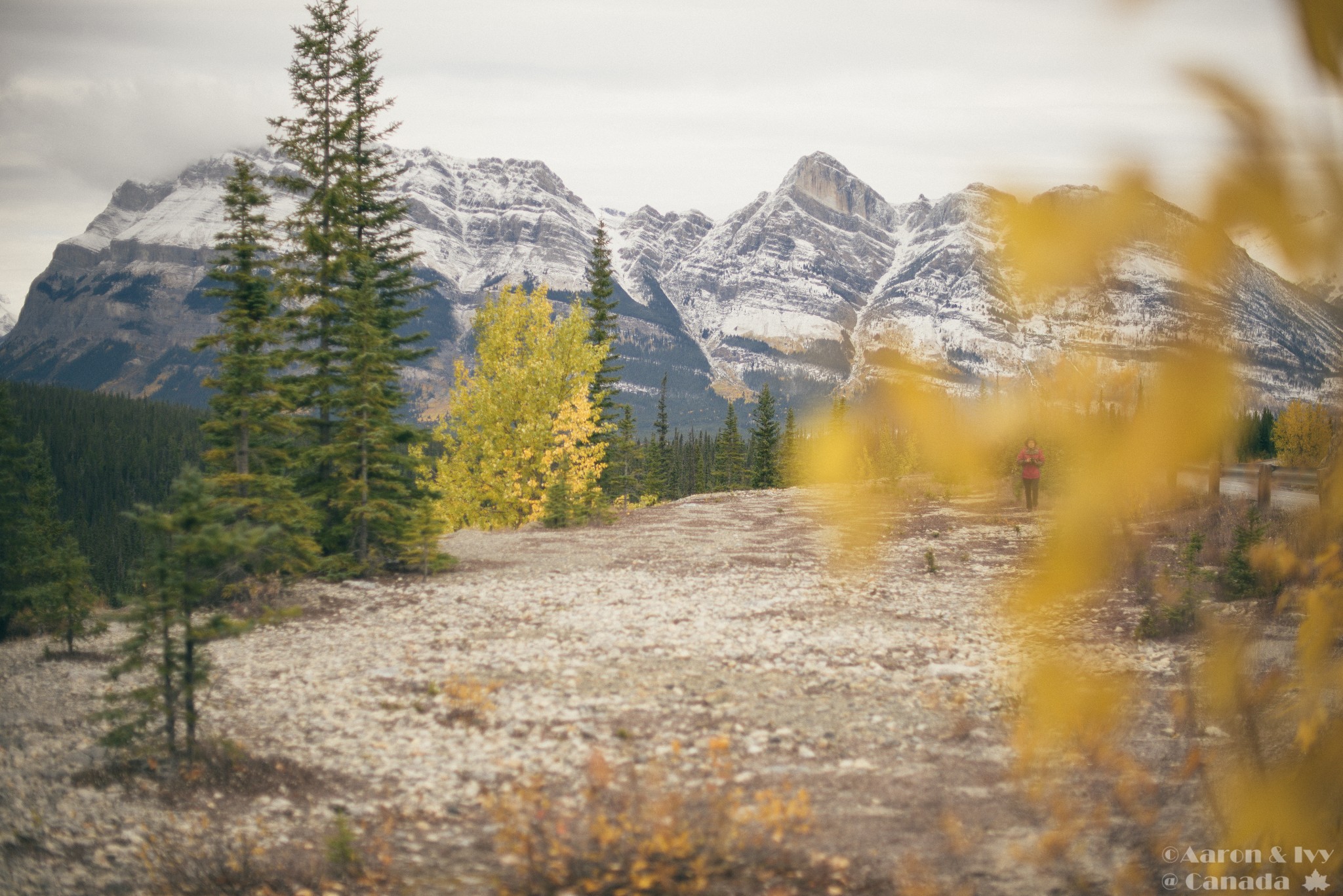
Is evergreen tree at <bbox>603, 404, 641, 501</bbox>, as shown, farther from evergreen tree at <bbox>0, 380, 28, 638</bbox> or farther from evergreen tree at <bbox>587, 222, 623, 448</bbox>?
evergreen tree at <bbox>0, 380, 28, 638</bbox>

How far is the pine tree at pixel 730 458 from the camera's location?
2985 inches

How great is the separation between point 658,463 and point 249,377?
5985cm

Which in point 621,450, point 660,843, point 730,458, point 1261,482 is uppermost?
point 621,450

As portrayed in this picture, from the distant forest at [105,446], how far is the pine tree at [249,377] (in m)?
132

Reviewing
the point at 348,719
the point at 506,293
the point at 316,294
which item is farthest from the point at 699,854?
the point at 506,293

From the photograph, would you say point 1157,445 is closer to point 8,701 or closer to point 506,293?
point 8,701

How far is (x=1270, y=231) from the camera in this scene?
137cm

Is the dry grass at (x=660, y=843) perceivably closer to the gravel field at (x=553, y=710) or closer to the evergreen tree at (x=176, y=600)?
the gravel field at (x=553, y=710)

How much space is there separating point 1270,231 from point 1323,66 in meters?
0.28

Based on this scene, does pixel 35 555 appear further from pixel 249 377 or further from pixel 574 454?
pixel 574 454

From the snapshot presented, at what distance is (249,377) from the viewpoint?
1292 cm

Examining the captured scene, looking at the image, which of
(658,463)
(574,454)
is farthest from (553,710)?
(658,463)

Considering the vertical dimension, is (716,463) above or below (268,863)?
above

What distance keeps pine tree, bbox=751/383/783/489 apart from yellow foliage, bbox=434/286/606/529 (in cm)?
3471
